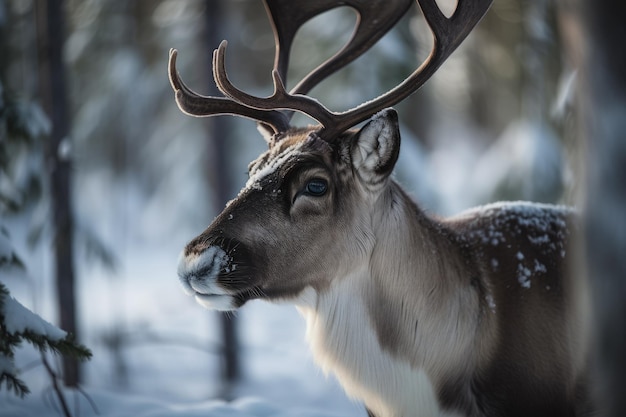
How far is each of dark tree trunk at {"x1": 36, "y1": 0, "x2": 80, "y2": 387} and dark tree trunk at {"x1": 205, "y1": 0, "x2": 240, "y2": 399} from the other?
2685mm

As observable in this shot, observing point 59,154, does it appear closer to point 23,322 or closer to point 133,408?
point 133,408

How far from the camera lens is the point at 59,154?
18.6 ft

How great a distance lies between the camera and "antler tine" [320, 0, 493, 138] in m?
3.00

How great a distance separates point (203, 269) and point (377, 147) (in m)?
1.00

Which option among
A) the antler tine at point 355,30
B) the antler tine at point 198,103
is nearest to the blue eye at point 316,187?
the antler tine at point 198,103

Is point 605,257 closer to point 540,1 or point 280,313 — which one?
point 540,1

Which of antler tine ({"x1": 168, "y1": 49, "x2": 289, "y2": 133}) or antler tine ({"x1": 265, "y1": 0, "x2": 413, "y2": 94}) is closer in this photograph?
antler tine ({"x1": 168, "y1": 49, "x2": 289, "y2": 133})

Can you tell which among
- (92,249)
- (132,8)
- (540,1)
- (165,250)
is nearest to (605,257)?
(92,249)

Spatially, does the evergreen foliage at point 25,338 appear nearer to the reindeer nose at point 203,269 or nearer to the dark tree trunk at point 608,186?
the reindeer nose at point 203,269

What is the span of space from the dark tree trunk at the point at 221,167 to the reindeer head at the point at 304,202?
5.40m

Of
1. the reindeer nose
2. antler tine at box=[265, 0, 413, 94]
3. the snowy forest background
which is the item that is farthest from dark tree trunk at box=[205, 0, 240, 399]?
the reindeer nose

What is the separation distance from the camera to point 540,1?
8.77 meters

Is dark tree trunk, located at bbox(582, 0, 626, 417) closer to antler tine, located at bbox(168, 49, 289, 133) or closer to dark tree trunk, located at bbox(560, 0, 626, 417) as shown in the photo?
dark tree trunk, located at bbox(560, 0, 626, 417)

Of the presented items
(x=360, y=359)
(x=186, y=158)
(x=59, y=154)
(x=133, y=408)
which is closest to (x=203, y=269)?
(x=360, y=359)
